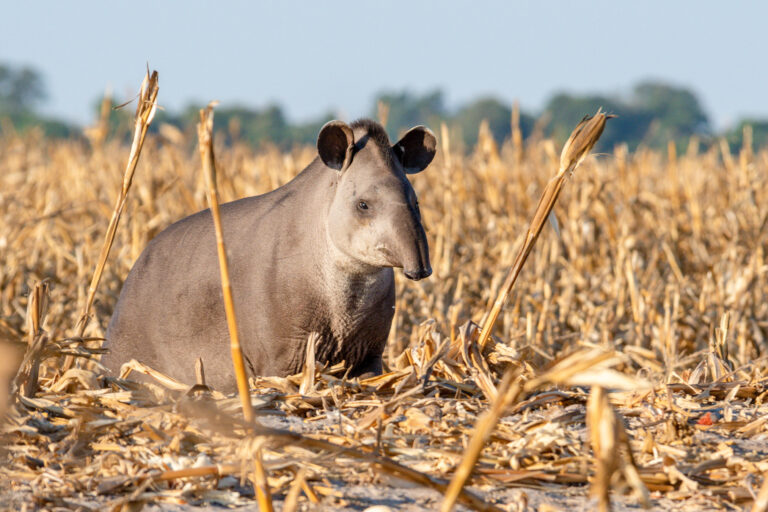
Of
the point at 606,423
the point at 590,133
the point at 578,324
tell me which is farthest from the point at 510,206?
the point at 606,423

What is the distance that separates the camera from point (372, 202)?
4.39 m

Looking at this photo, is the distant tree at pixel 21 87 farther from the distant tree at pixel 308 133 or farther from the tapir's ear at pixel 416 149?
the tapir's ear at pixel 416 149

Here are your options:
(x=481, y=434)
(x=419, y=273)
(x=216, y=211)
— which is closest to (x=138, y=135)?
(x=419, y=273)

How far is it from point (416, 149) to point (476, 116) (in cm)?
6305

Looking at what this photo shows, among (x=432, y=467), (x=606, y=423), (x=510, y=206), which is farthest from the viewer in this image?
(x=510, y=206)

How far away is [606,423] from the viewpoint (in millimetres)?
1968

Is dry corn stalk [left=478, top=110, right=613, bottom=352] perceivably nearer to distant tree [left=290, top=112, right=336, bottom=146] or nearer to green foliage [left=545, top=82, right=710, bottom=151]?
distant tree [left=290, top=112, right=336, bottom=146]

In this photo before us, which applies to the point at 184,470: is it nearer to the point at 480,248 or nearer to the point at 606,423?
the point at 606,423

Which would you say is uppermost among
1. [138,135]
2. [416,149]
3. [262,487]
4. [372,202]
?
[138,135]

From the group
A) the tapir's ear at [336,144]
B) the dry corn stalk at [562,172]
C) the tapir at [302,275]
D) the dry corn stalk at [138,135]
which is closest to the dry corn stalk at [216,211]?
the dry corn stalk at [138,135]

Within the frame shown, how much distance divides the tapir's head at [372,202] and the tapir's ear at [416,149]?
11 millimetres

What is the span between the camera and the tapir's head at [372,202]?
4.20m

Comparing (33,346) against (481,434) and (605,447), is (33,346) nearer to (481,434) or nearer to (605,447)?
(481,434)

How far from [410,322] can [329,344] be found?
3249mm
